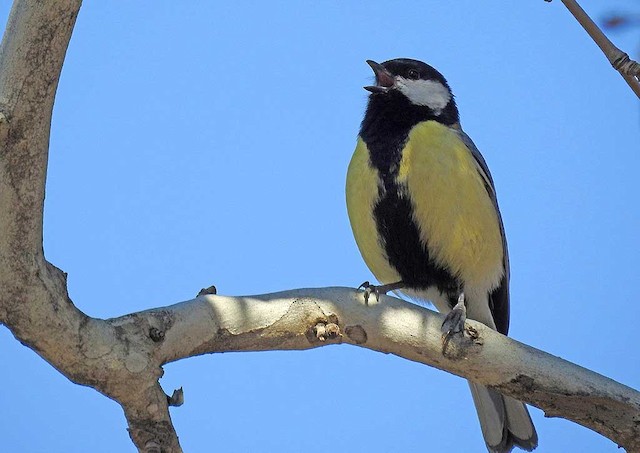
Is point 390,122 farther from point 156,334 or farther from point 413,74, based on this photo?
point 156,334

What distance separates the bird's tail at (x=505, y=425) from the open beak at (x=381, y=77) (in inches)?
71.0

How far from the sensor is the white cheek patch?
4902 millimetres

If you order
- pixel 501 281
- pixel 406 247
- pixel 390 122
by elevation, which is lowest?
pixel 501 281

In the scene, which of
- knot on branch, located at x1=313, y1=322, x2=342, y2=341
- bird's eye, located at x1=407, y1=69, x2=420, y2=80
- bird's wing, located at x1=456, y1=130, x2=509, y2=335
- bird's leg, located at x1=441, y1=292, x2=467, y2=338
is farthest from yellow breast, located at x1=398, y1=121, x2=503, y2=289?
knot on branch, located at x1=313, y1=322, x2=342, y2=341

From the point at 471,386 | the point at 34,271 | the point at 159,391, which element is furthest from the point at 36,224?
the point at 471,386

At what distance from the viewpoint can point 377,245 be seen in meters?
4.60

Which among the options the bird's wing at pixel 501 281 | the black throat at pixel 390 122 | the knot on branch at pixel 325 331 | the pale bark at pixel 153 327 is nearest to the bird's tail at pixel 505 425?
the bird's wing at pixel 501 281

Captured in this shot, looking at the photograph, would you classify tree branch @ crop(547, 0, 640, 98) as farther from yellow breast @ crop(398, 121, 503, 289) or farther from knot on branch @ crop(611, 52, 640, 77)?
yellow breast @ crop(398, 121, 503, 289)

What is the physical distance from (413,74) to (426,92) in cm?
16

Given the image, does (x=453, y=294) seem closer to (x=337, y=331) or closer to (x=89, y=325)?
(x=337, y=331)

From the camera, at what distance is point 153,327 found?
2967 millimetres

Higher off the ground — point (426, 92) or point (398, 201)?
point (426, 92)

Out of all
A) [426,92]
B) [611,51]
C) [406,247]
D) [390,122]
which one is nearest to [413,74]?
[426,92]

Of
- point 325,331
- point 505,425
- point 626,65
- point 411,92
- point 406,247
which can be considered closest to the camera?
point 626,65
